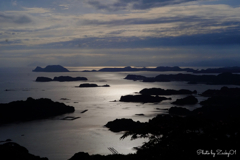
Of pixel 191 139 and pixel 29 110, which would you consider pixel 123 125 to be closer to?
pixel 29 110

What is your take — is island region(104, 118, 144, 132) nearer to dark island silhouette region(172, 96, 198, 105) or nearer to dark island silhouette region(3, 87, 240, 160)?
dark island silhouette region(3, 87, 240, 160)

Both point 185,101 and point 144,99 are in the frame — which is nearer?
point 185,101

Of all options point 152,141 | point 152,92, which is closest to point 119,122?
point 152,141

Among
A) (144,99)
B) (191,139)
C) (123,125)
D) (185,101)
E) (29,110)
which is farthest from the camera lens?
(144,99)

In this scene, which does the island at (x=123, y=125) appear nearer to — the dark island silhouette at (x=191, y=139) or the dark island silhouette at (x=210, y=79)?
the dark island silhouette at (x=191, y=139)

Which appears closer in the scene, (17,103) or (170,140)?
(170,140)

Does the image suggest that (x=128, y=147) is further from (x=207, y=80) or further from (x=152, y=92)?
(x=207, y=80)

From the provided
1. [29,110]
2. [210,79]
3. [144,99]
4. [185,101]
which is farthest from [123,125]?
[210,79]

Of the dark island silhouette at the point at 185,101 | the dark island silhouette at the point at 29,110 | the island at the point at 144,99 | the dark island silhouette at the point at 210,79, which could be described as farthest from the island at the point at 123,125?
the dark island silhouette at the point at 210,79
